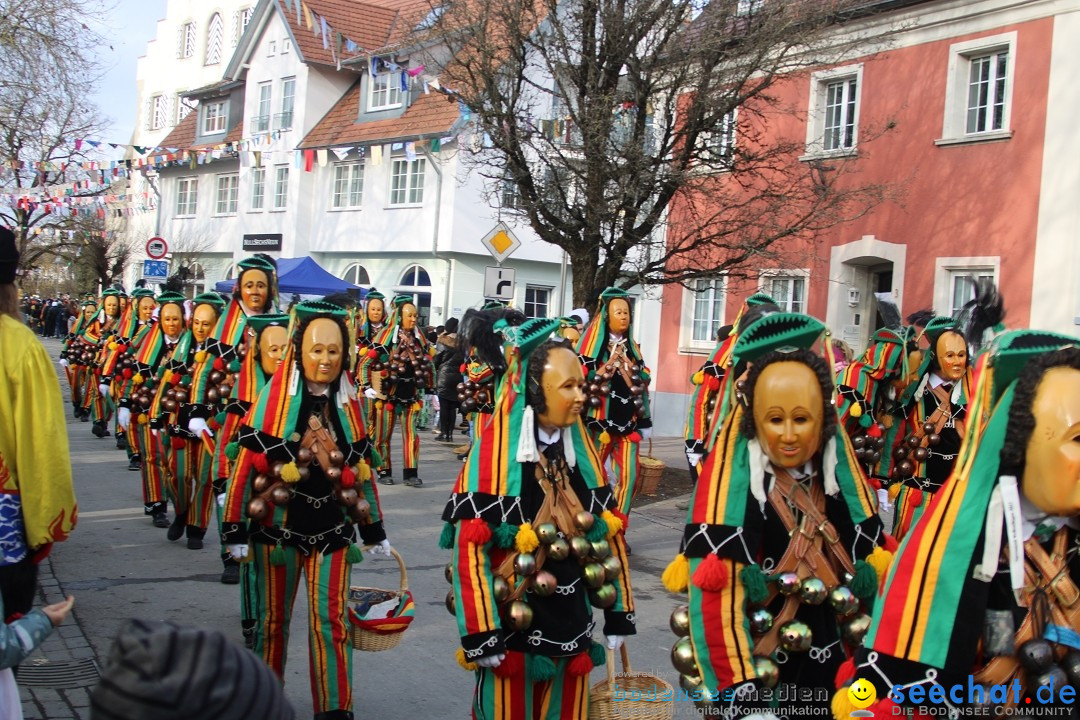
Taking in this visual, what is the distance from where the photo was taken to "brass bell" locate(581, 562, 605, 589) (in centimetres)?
412

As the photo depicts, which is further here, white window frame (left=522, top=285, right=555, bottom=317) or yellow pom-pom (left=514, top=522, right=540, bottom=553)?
white window frame (left=522, top=285, right=555, bottom=317)

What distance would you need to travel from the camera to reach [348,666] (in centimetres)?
499

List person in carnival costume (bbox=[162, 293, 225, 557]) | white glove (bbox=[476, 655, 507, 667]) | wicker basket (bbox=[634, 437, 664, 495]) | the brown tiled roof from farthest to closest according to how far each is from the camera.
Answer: the brown tiled roof
wicker basket (bbox=[634, 437, 664, 495])
person in carnival costume (bbox=[162, 293, 225, 557])
white glove (bbox=[476, 655, 507, 667])

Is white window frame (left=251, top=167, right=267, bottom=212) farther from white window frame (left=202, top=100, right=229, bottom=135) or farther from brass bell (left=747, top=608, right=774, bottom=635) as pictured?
brass bell (left=747, top=608, right=774, bottom=635)

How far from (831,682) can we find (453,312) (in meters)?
25.7

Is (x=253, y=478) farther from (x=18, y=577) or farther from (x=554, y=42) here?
(x=554, y=42)

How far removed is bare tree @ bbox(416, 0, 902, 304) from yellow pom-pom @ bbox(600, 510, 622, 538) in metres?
8.48

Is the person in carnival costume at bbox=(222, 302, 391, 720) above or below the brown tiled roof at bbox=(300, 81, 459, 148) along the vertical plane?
below

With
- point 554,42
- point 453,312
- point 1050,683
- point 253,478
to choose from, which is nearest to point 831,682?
point 1050,683

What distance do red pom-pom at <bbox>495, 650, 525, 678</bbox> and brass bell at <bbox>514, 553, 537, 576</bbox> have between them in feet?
0.98

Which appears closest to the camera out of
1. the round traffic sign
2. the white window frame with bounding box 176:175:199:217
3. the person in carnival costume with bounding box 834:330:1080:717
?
the person in carnival costume with bounding box 834:330:1080:717

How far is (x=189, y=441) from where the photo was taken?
8.93 meters

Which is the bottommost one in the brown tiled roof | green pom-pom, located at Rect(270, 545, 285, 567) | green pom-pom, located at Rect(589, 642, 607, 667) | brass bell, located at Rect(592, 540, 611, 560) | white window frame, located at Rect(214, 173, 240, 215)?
green pom-pom, located at Rect(589, 642, 607, 667)

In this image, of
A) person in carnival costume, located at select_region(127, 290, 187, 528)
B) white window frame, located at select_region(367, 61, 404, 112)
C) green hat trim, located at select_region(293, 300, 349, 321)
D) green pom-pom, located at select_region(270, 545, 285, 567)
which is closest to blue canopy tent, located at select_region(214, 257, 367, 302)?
white window frame, located at select_region(367, 61, 404, 112)
